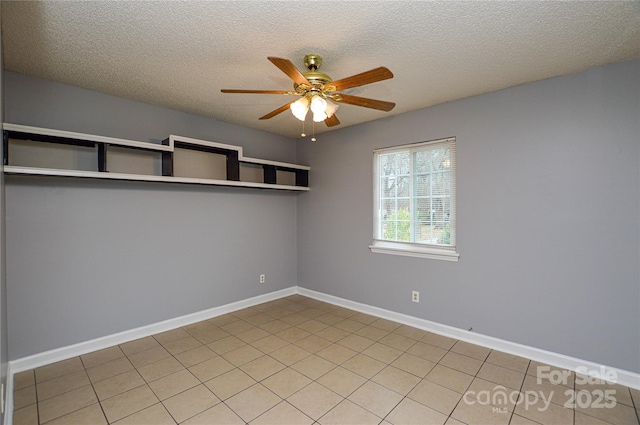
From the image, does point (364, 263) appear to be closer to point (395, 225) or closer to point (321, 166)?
point (395, 225)

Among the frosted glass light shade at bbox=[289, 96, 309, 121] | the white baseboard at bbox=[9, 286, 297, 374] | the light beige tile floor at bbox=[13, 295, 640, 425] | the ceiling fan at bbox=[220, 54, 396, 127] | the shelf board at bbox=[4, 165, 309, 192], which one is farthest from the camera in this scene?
the white baseboard at bbox=[9, 286, 297, 374]

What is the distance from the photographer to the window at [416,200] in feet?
10.5

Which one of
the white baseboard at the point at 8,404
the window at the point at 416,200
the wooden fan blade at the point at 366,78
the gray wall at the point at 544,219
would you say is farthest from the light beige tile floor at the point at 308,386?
the wooden fan blade at the point at 366,78

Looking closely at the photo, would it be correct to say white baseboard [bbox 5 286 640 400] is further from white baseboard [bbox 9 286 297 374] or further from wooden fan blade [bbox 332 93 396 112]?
wooden fan blade [bbox 332 93 396 112]

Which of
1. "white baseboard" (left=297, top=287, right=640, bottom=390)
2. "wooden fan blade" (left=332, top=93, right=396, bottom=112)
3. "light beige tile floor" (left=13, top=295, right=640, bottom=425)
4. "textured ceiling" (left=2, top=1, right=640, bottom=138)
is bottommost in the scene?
"light beige tile floor" (left=13, top=295, right=640, bottom=425)

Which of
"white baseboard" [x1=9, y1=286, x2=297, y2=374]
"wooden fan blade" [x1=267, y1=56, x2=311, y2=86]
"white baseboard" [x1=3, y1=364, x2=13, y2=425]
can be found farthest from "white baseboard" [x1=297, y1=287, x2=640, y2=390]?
"white baseboard" [x1=3, y1=364, x2=13, y2=425]

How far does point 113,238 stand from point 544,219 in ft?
13.0

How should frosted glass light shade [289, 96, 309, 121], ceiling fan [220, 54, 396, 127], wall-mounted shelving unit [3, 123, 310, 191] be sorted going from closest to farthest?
ceiling fan [220, 54, 396, 127] < frosted glass light shade [289, 96, 309, 121] < wall-mounted shelving unit [3, 123, 310, 191]

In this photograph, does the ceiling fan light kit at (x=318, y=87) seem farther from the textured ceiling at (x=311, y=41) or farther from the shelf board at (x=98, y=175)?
the shelf board at (x=98, y=175)

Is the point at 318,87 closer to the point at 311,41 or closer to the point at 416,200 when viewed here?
the point at 311,41

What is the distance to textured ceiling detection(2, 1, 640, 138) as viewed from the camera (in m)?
1.71

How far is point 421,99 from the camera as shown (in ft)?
10.0

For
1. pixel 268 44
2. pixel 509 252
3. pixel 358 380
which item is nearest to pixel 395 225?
pixel 509 252

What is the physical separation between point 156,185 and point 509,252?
359cm
